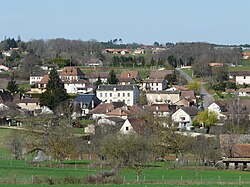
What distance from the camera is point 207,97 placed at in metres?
69.8

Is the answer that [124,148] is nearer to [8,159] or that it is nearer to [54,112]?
[8,159]

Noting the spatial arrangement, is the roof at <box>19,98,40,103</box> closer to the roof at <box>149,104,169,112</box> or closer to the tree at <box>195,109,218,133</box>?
the roof at <box>149,104,169,112</box>

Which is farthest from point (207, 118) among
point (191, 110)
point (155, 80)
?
point (155, 80)

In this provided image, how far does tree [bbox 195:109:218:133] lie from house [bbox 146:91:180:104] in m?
15.0

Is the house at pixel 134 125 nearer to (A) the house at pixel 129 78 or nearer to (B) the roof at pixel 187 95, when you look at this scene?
(B) the roof at pixel 187 95

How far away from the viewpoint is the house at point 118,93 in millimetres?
67250

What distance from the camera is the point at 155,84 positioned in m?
75.3

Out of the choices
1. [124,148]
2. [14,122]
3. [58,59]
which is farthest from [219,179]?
[58,59]

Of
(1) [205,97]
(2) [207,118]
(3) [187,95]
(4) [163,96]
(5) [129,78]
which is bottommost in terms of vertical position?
(2) [207,118]

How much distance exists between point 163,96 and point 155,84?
6.61m

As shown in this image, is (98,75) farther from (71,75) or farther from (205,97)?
(205,97)

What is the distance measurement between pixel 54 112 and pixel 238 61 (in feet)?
182

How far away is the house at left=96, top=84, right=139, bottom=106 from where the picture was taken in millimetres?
67250

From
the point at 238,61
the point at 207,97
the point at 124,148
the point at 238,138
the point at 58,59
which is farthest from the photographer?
the point at 238,61
